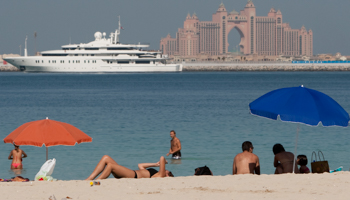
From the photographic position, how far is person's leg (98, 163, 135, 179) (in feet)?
35.6

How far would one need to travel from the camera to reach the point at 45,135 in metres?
11.4

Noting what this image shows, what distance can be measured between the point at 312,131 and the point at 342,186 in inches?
551

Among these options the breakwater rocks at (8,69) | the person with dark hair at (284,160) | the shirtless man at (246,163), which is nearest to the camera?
the shirtless man at (246,163)

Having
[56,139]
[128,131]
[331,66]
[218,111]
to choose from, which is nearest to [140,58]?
[331,66]

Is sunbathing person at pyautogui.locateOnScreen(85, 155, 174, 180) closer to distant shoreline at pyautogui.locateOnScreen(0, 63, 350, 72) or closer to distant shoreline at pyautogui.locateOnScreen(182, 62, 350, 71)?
distant shoreline at pyautogui.locateOnScreen(182, 62, 350, 71)

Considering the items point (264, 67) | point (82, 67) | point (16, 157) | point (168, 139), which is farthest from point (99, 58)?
point (16, 157)

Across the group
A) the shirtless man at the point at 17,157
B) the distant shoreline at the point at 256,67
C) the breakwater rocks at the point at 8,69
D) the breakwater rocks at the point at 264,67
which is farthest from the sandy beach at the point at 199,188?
the breakwater rocks at the point at 8,69

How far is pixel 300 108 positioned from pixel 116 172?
3296 millimetres

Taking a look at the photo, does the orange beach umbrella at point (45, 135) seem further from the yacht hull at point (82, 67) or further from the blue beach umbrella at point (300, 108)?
the yacht hull at point (82, 67)

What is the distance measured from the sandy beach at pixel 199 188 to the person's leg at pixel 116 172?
136 mm

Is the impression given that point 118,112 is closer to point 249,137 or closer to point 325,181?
point 249,137

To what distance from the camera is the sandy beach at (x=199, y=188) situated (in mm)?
9719

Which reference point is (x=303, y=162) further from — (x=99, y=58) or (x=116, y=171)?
(x=99, y=58)

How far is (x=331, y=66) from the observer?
16162 cm
